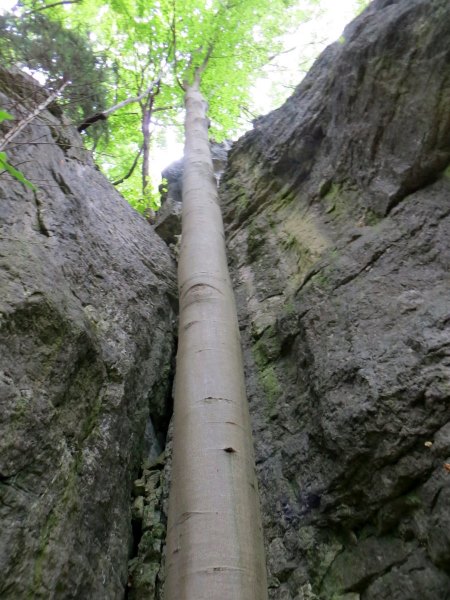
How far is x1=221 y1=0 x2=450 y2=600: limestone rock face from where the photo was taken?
2.30 m

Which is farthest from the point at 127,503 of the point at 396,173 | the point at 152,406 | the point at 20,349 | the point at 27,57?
the point at 27,57

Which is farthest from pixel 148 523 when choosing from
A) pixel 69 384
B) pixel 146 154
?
pixel 146 154

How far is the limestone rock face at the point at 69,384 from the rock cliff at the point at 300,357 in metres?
0.01

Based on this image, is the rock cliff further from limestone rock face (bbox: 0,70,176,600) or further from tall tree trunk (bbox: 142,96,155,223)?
tall tree trunk (bbox: 142,96,155,223)

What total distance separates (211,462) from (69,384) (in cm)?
104

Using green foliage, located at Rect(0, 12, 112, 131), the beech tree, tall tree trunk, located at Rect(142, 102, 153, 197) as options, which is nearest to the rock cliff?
the beech tree

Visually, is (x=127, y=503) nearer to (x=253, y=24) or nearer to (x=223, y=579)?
(x=223, y=579)

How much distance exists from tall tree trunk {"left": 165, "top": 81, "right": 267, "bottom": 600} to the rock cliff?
1.39 feet

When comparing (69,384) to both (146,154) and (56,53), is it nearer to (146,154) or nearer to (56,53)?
(56,53)

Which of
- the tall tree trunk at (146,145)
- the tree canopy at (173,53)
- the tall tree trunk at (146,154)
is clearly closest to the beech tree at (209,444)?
the tall tree trunk at (146,154)

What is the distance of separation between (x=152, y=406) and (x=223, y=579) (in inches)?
69.6

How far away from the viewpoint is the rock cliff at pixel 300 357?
2283 mm

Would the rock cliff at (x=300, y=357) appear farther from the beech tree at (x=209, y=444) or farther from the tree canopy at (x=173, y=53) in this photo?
the tree canopy at (x=173, y=53)

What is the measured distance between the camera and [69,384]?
282cm
